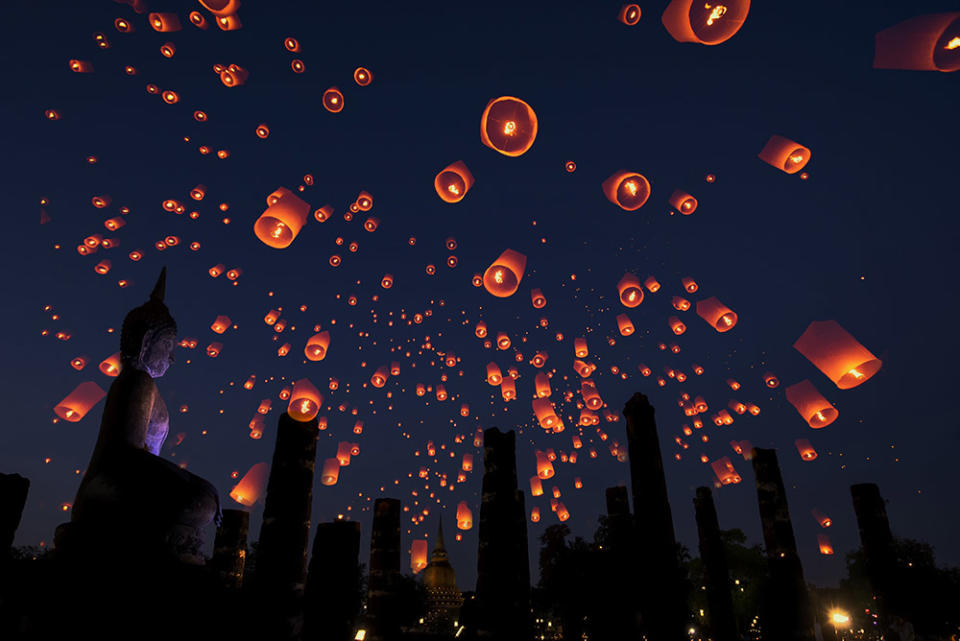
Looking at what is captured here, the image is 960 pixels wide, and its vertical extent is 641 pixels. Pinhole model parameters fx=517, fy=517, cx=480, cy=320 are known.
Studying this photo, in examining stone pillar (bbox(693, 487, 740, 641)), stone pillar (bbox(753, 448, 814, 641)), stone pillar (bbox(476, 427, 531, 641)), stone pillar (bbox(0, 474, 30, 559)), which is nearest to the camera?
stone pillar (bbox(0, 474, 30, 559))

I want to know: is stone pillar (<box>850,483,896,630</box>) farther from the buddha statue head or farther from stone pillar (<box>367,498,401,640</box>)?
the buddha statue head

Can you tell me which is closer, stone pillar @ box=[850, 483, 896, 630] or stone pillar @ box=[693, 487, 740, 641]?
stone pillar @ box=[850, 483, 896, 630]

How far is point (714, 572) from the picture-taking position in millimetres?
→ 18000

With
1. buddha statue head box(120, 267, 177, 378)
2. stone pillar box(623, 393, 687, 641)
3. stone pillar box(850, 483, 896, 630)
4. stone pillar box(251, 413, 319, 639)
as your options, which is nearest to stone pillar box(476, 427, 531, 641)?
stone pillar box(623, 393, 687, 641)

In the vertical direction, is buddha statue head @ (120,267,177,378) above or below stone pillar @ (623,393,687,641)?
above

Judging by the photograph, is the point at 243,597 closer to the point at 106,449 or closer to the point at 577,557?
the point at 106,449

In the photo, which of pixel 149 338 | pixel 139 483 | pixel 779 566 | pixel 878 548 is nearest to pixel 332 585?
pixel 139 483

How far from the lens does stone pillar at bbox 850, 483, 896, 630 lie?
47.3 feet

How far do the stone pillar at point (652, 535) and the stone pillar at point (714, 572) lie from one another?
8603mm

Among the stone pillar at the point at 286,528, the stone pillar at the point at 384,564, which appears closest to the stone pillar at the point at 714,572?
the stone pillar at the point at 384,564

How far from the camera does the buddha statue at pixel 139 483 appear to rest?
757 cm

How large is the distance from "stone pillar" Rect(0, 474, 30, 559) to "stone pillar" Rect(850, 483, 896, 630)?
18.3 meters

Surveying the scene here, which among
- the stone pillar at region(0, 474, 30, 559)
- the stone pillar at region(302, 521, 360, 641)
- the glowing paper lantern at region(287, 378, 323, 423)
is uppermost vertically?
the glowing paper lantern at region(287, 378, 323, 423)

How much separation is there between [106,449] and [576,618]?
100 feet
